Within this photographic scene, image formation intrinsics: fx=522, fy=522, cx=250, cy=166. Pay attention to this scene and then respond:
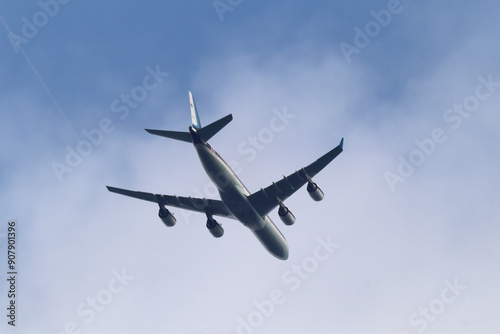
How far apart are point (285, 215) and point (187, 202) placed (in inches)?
362

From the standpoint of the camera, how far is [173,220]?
45938 millimetres

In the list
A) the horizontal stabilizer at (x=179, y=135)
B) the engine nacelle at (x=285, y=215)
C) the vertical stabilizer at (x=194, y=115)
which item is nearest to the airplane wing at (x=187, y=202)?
the engine nacelle at (x=285, y=215)

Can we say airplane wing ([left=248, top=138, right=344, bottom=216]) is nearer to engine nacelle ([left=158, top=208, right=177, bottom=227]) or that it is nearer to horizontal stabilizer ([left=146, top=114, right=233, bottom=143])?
horizontal stabilizer ([left=146, top=114, right=233, bottom=143])

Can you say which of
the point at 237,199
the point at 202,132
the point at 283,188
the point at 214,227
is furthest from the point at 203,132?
the point at 214,227

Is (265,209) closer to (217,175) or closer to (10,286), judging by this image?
(217,175)

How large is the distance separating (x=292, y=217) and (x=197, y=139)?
11289 mm

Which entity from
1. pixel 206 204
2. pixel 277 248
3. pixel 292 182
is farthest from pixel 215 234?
pixel 292 182

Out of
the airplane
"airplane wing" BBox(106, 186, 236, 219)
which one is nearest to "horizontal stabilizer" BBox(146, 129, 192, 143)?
the airplane

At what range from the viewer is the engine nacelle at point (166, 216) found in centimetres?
4547

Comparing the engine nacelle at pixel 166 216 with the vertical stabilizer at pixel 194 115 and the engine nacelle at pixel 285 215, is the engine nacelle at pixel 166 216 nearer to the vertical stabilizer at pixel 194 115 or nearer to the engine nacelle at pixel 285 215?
the vertical stabilizer at pixel 194 115

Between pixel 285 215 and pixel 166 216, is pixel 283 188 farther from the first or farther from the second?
pixel 166 216

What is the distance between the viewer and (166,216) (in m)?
45.5

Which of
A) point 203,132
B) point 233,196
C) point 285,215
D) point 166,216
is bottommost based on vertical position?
point 285,215

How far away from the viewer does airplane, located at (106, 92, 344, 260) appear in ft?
128
